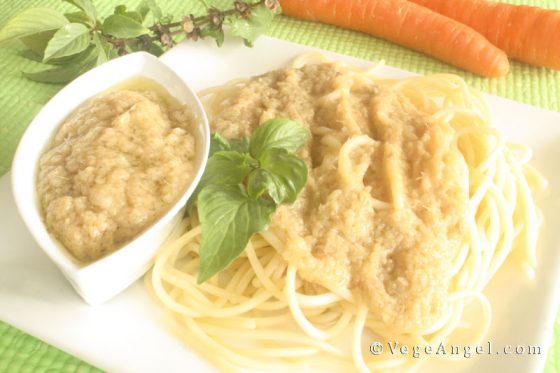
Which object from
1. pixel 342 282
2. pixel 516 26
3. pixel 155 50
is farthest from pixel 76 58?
pixel 516 26

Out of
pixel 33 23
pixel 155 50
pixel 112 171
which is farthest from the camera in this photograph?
pixel 155 50

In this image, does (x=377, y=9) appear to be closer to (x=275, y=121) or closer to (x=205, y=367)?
(x=275, y=121)

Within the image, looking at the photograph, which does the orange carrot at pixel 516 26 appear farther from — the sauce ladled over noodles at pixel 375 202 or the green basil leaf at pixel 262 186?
the green basil leaf at pixel 262 186

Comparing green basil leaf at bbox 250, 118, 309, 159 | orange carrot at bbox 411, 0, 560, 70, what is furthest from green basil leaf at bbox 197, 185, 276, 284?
orange carrot at bbox 411, 0, 560, 70

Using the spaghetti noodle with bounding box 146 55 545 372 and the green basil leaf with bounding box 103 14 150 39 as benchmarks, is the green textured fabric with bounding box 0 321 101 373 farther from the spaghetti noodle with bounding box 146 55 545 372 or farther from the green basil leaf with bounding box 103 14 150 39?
the green basil leaf with bounding box 103 14 150 39

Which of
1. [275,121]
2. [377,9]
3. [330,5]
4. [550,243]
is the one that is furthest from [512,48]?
[275,121]

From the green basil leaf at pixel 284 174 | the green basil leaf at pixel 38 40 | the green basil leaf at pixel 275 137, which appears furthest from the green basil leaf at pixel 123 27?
the green basil leaf at pixel 284 174

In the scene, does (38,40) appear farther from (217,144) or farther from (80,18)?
(217,144)

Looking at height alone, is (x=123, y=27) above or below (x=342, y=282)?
above
